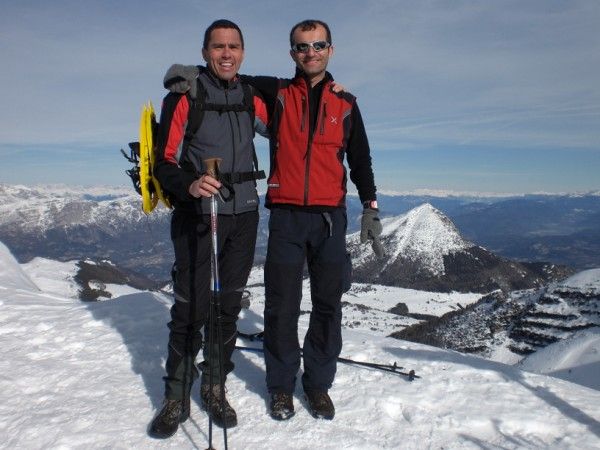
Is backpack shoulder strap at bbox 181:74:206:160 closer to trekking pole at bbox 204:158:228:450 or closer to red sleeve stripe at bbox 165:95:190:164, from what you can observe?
red sleeve stripe at bbox 165:95:190:164

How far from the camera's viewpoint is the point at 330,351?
711cm

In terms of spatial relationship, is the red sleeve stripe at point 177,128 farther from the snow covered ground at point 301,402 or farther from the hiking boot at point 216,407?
the snow covered ground at point 301,402

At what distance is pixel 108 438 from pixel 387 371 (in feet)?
16.6

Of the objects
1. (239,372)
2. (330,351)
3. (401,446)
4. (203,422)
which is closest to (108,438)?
(203,422)

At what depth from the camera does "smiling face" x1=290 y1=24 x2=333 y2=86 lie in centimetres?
650

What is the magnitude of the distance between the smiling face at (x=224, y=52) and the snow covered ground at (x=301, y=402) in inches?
203

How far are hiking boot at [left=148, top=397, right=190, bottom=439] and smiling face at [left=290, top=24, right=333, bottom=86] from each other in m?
5.21

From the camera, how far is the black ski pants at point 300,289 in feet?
22.2

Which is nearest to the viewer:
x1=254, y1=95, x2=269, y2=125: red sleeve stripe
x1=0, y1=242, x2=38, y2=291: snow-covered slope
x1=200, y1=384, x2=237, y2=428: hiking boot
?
x1=200, y1=384, x2=237, y2=428: hiking boot

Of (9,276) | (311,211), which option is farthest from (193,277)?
(9,276)

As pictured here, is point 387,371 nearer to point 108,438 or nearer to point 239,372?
point 239,372

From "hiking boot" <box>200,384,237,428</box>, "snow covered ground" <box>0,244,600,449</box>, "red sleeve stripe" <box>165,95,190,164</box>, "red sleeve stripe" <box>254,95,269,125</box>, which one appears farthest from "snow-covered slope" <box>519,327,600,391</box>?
"red sleeve stripe" <box>165,95,190,164</box>

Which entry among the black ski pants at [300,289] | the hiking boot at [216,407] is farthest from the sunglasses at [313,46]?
the hiking boot at [216,407]

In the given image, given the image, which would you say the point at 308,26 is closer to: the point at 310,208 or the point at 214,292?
the point at 310,208
